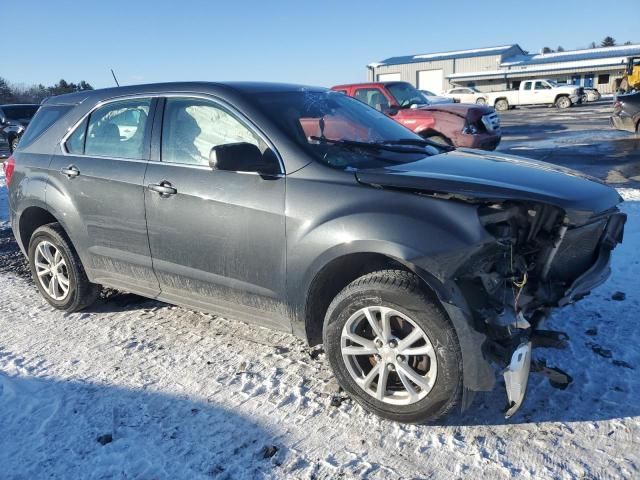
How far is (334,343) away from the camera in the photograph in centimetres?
297

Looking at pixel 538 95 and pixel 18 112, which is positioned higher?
pixel 538 95

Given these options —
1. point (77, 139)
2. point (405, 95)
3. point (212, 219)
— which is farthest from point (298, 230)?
point (405, 95)

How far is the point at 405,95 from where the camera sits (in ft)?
39.5

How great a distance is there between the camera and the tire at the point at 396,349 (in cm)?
263

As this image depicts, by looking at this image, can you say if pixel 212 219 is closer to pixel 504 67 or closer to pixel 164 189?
pixel 164 189

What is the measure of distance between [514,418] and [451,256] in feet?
3.36

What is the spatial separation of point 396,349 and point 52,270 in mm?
3246

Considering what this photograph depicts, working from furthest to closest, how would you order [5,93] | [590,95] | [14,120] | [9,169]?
1. [5,93]
2. [590,95]
3. [14,120]
4. [9,169]

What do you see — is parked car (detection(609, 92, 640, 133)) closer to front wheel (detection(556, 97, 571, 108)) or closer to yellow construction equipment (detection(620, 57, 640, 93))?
yellow construction equipment (detection(620, 57, 640, 93))

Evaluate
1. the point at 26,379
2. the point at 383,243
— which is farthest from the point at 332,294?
the point at 26,379

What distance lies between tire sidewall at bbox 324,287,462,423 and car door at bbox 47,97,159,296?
61.7 inches

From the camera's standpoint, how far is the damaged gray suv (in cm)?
261

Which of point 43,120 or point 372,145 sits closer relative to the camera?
point 372,145

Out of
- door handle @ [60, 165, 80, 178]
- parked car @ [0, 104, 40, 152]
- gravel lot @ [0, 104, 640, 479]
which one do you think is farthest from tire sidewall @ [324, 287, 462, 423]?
parked car @ [0, 104, 40, 152]
